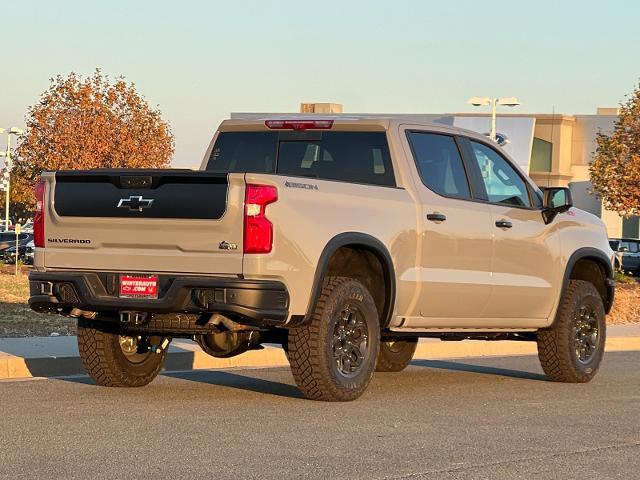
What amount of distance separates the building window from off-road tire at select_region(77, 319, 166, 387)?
6764cm

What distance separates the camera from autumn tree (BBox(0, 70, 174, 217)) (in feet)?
180

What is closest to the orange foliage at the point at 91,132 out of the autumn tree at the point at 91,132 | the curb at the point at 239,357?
the autumn tree at the point at 91,132

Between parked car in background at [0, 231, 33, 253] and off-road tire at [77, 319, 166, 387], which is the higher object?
off-road tire at [77, 319, 166, 387]

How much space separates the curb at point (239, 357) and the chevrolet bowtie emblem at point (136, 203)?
3026 millimetres

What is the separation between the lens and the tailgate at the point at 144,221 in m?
10.2

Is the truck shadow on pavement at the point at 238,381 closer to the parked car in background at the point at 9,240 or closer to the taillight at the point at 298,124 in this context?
the taillight at the point at 298,124

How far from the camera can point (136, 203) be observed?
10.5 m

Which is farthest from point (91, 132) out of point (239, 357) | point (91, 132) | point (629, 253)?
point (239, 357)

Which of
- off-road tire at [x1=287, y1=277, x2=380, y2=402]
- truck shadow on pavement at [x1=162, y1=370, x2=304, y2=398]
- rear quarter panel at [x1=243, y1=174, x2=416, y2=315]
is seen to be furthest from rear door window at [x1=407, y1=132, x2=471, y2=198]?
truck shadow on pavement at [x1=162, y1=370, x2=304, y2=398]

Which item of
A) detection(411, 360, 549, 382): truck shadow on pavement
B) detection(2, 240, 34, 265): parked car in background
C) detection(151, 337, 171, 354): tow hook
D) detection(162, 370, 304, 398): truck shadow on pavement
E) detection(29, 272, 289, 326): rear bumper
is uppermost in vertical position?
detection(29, 272, 289, 326): rear bumper

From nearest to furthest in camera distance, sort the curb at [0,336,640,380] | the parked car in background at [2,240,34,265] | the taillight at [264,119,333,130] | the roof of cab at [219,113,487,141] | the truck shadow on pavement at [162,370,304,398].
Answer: the truck shadow on pavement at [162,370,304,398]
the roof of cab at [219,113,487,141]
the taillight at [264,119,333,130]
the curb at [0,336,640,380]
the parked car in background at [2,240,34,265]

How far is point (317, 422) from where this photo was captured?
980cm

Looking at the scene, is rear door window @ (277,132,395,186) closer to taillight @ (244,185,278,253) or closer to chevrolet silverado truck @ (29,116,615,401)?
chevrolet silverado truck @ (29,116,615,401)

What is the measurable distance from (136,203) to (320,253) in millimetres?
1360
